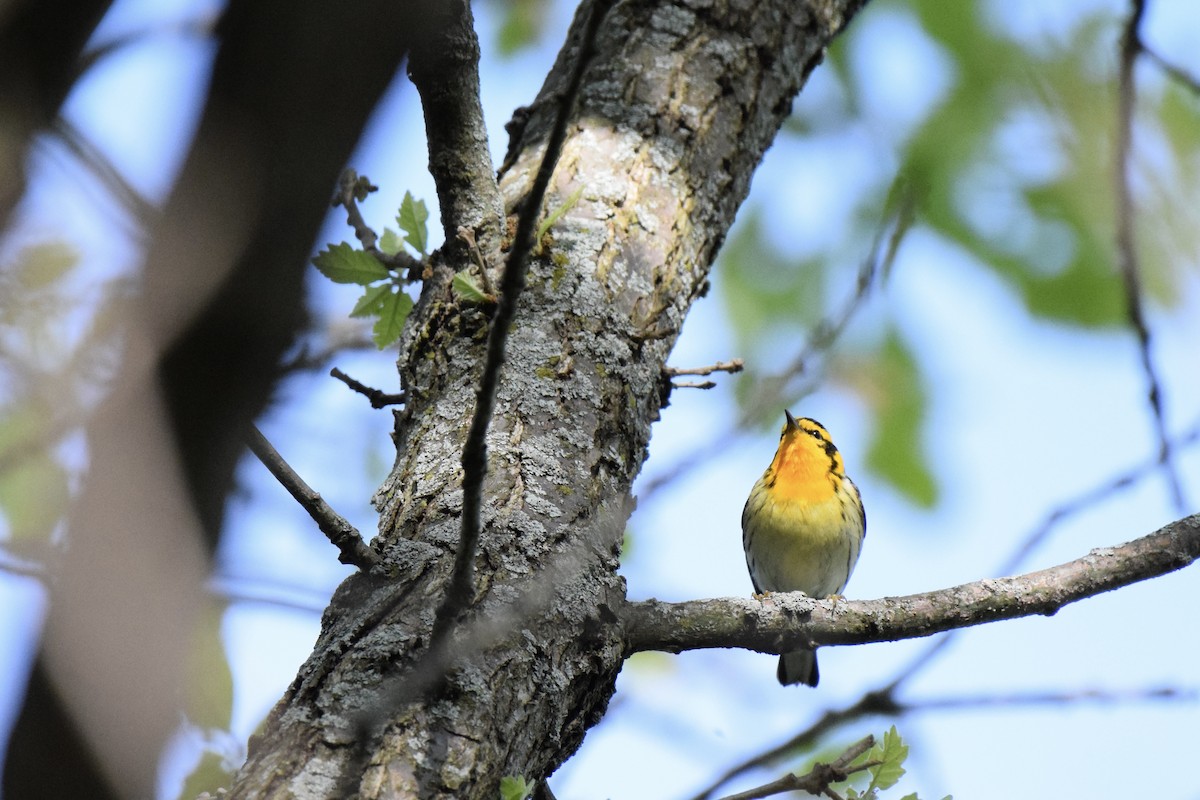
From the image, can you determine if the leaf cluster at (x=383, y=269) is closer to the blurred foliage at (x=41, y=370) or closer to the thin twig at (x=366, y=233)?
the thin twig at (x=366, y=233)

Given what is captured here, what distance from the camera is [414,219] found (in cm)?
303

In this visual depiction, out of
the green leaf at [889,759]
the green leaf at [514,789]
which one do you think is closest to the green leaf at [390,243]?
the green leaf at [514,789]

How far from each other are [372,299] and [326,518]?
1.08 m

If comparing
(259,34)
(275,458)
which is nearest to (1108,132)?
(275,458)

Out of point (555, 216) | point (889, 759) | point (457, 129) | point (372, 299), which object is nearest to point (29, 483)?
point (372, 299)

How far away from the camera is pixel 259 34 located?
3.83 ft

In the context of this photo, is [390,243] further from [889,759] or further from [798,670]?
[798,670]

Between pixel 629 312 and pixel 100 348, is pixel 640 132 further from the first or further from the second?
pixel 100 348

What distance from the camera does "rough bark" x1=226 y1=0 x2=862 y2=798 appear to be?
2.06 m

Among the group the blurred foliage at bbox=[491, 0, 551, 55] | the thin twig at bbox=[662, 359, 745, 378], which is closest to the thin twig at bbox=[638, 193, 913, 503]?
the thin twig at bbox=[662, 359, 745, 378]

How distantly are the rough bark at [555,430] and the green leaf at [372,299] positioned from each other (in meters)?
0.17

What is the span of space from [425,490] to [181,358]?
1.40 metres

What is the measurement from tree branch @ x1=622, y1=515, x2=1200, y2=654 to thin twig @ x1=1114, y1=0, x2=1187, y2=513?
66 cm

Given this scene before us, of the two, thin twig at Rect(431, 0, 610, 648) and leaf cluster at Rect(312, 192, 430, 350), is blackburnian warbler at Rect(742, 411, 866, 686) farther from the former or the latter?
thin twig at Rect(431, 0, 610, 648)
